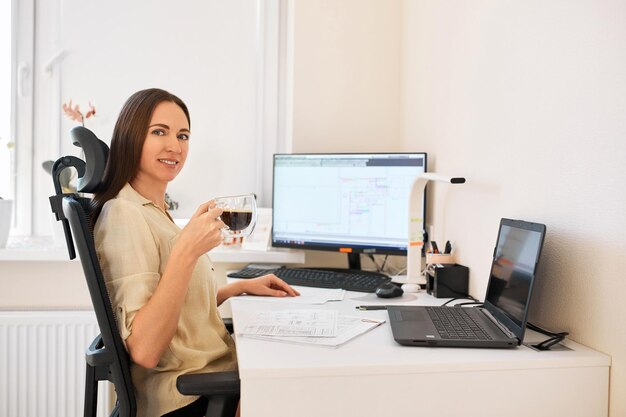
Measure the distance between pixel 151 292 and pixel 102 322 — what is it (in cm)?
12

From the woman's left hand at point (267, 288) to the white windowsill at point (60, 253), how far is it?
2.00ft

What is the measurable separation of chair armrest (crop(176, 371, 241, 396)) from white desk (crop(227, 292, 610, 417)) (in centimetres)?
6

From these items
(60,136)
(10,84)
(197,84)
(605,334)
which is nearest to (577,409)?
(605,334)

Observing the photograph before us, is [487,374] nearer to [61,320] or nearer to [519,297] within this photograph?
[519,297]

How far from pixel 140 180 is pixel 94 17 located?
1452 mm

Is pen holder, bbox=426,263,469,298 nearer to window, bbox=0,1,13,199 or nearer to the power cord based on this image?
the power cord

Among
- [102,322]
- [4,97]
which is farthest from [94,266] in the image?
[4,97]

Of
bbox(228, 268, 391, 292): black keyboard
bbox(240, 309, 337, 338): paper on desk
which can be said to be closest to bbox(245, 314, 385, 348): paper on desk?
bbox(240, 309, 337, 338): paper on desk

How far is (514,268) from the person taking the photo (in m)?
1.38

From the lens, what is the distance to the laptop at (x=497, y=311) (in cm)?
124

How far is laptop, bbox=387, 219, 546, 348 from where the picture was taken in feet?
4.07

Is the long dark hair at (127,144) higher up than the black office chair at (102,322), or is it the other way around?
the long dark hair at (127,144)

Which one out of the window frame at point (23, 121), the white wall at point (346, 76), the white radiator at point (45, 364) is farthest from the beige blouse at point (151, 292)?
the window frame at point (23, 121)

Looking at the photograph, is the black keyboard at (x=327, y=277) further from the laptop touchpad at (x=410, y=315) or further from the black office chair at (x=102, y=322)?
the black office chair at (x=102, y=322)
